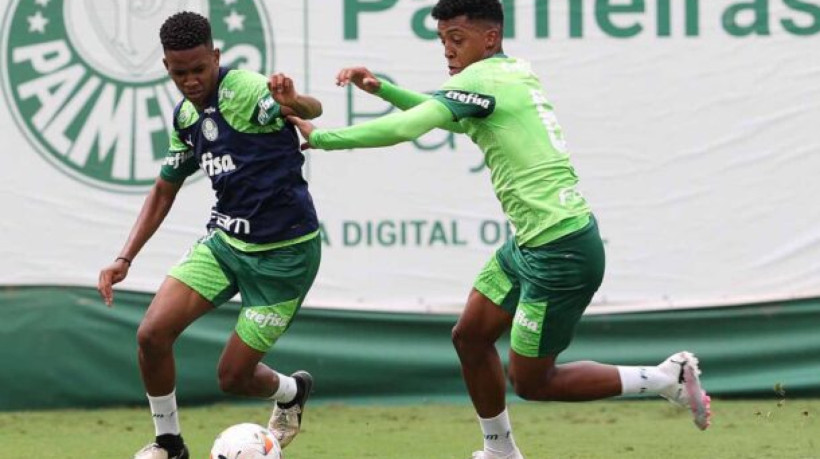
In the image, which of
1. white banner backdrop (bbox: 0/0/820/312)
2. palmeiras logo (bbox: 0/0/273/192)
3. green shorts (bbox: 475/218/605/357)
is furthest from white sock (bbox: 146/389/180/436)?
palmeiras logo (bbox: 0/0/273/192)

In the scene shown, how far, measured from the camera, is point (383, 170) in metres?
10.7

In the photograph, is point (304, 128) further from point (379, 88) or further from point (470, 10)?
point (470, 10)

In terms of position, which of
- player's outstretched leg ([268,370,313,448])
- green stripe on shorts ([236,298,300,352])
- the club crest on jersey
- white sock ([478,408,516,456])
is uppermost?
the club crest on jersey

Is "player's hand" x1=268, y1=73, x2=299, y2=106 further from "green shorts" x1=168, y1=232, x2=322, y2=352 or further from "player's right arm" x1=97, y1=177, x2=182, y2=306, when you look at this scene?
"player's right arm" x1=97, y1=177, x2=182, y2=306

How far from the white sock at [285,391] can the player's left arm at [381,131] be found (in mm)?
1862

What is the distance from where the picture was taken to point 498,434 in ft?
24.8

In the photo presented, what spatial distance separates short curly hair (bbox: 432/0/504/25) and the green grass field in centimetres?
259

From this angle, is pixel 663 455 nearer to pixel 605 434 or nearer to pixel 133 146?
pixel 605 434

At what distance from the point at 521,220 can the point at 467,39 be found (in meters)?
0.83

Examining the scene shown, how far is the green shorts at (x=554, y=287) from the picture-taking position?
23.3 ft

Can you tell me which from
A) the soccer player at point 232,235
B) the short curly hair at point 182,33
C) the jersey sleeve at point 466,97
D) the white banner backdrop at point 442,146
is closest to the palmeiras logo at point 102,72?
the white banner backdrop at point 442,146

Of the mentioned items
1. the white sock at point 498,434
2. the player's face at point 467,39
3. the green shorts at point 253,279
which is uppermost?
the player's face at point 467,39

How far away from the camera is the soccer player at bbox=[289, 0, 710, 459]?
6.98m

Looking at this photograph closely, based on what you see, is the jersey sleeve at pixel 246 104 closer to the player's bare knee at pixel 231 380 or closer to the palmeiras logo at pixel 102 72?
the player's bare knee at pixel 231 380
